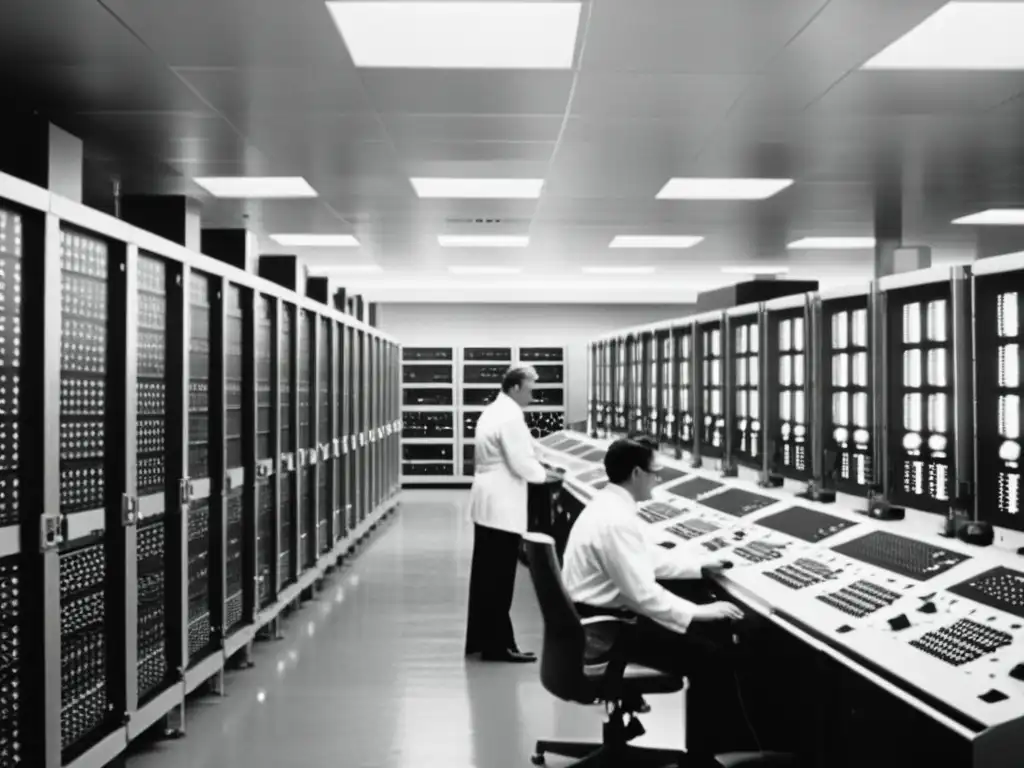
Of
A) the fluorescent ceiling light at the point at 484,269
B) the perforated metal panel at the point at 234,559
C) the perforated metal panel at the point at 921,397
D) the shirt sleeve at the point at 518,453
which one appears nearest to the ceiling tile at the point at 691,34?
the perforated metal panel at the point at 921,397

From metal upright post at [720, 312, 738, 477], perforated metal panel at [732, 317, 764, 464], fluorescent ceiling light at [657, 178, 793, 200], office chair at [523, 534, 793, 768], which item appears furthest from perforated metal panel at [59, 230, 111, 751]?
fluorescent ceiling light at [657, 178, 793, 200]

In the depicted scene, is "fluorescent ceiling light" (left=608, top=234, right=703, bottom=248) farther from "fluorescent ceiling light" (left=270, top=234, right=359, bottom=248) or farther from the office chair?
the office chair

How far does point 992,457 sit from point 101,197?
19.4ft

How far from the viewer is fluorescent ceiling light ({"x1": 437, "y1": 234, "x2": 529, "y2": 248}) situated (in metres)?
8.37

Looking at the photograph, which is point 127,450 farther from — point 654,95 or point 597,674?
point 654,95

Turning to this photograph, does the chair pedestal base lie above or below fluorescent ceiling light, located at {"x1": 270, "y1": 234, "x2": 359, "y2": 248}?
below

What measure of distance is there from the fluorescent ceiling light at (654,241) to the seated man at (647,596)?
554cm


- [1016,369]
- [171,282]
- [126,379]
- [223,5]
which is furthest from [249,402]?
[1016,369]

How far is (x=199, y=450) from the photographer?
12.5 ft

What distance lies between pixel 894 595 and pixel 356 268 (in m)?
8.91

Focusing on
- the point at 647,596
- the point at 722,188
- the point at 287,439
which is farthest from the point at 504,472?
the point at 722,188

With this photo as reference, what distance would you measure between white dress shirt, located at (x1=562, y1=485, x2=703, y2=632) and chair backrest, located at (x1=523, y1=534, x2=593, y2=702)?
12 centimetres

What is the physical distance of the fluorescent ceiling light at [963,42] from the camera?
3338 millimetres

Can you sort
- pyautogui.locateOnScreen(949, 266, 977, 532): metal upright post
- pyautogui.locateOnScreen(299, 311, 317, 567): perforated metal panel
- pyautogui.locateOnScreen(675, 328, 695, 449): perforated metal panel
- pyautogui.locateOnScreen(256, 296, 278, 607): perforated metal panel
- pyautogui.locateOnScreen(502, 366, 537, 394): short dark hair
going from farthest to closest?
pyautogui.locateOnScreen(299, 311, 317, 567): perforated metal panel → pyautogui.locateOnScreen(675, 328, 695, 449): perforated metal panel → pyautogui.locateOnScreen(502, 366, 537, 394): short dark hair → pyautogui.locateOnScreen(256, 296, 278, 607): perforated metal panel → pyautogui.locateOnScreen(949, 266, 977, 532): metal upright post
